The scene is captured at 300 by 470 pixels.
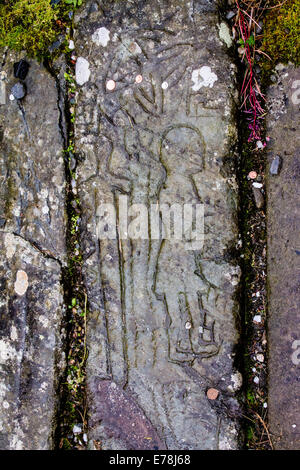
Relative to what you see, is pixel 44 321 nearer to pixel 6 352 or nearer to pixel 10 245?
pixel 6 352

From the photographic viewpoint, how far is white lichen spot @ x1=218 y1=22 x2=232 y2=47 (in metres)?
2.10

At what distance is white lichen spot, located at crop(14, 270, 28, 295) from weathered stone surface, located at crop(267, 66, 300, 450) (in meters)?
1.23

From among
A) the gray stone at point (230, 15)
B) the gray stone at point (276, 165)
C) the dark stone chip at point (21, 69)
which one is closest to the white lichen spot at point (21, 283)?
the dark stone chip at point (21, 69)

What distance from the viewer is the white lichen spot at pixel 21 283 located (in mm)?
2221

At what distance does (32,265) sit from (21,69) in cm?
100

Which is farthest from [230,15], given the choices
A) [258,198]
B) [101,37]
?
[258,198]

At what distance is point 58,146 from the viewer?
2.20 metres

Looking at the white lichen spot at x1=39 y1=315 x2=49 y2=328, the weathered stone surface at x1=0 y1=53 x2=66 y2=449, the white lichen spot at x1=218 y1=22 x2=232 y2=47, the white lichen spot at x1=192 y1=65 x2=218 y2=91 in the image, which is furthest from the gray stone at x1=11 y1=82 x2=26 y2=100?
the white lichen spot at x1=39 y1=315 x2=49 y2=328

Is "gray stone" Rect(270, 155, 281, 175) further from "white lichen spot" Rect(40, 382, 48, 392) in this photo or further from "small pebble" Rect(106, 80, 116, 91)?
"white lichen spot" Rect(40, 382, 48, 392)

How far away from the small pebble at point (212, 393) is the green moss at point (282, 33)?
5.27ft

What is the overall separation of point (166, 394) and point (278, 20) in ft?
6.24
